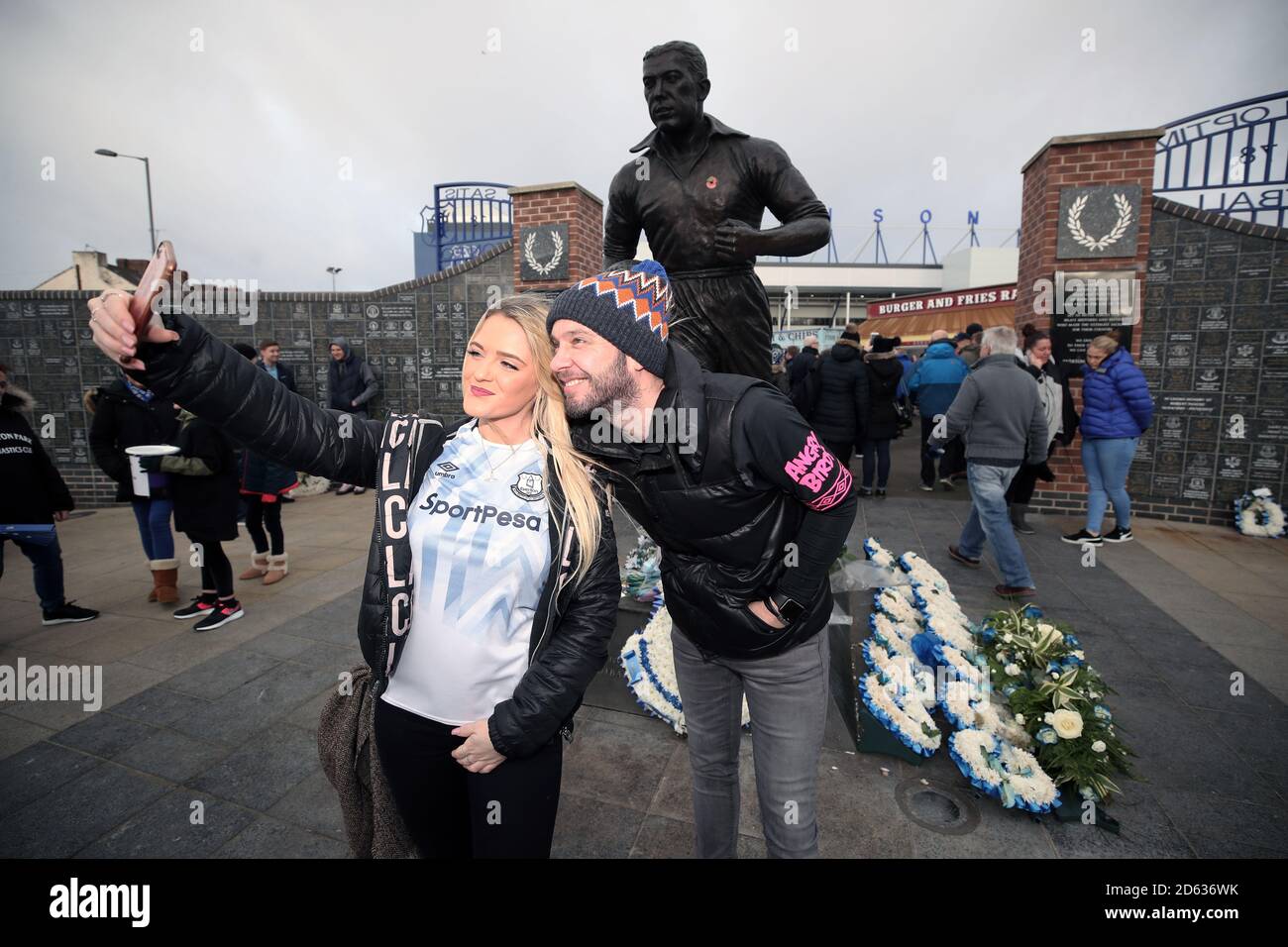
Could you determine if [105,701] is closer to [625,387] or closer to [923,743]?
[625,387]

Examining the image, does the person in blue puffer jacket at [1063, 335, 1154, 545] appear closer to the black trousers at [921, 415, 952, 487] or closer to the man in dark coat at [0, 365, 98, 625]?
the black trousers at [921, 415, 952, 487]

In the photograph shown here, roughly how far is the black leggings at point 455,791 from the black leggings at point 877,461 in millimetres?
7266

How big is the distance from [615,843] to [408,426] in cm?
183

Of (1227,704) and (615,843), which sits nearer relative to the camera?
(615,843)

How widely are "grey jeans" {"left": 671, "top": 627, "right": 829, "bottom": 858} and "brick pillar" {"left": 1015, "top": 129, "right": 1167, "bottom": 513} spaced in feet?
22.5

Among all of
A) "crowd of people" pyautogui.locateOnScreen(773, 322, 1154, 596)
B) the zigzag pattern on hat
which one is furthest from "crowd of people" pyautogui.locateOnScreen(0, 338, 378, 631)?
"crowd of people" pyautogui.locateOnScreen(773, 322, 1154, 596)

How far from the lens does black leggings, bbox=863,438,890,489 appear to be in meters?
8.18

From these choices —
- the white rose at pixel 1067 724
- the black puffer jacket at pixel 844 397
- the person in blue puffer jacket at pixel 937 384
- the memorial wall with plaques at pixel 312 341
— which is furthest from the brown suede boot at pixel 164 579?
the person in blue puffer jacket at pixel 937 384

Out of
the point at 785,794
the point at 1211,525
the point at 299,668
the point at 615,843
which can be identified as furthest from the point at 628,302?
the point at 1211,525

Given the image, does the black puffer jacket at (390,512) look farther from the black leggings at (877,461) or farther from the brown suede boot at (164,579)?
the black leggings at (877,461)

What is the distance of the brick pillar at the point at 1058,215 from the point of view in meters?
6.65

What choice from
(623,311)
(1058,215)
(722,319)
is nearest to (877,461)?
(1058,215)

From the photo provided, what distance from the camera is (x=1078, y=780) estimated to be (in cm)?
248

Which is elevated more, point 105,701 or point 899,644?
point 899,644
